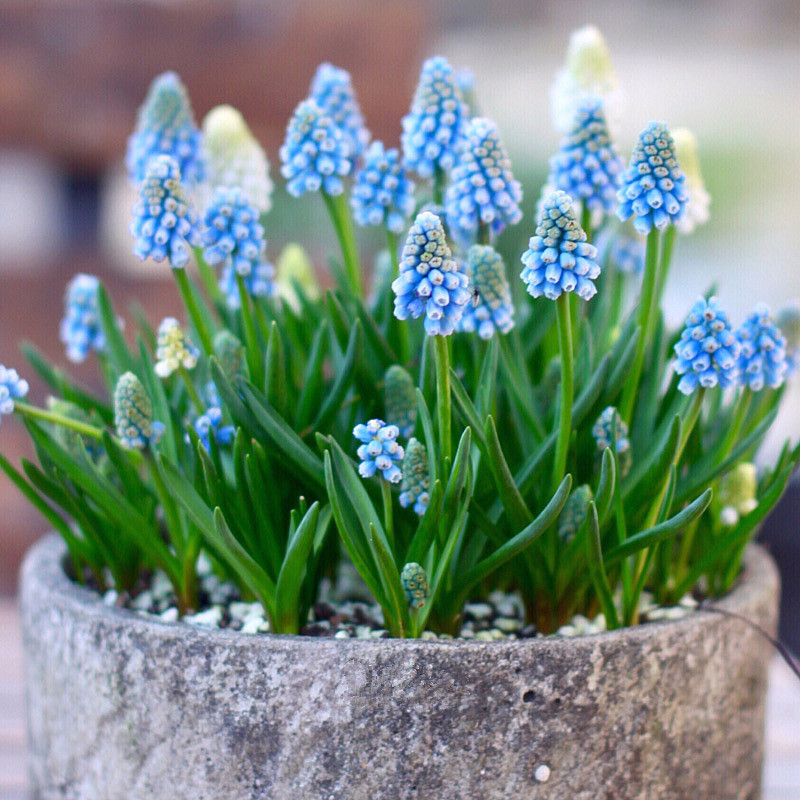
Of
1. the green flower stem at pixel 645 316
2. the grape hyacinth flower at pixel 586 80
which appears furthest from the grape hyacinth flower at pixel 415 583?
the grape hyacinth flower at pixel 586 80

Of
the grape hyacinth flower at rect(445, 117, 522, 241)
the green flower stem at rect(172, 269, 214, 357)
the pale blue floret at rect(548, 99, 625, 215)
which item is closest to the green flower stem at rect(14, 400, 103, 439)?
the green flower stem at rect(172, 269, 214, 357)

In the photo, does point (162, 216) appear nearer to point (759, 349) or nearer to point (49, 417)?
point (49, 417)

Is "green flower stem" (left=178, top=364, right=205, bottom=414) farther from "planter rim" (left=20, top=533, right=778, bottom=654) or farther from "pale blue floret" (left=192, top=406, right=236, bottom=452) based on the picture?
"planter rim" (left=20, top=533, right=778, bottom=654)

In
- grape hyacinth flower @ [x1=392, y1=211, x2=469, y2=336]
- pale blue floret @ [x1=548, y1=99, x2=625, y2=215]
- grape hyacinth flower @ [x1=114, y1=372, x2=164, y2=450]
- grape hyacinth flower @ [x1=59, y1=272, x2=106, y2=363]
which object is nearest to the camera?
grape hyacinth flower @ [x1=392, y1=211, x2=469, y2=336]

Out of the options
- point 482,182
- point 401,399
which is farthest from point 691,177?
point 401,399

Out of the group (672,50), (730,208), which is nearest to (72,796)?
(672,50)

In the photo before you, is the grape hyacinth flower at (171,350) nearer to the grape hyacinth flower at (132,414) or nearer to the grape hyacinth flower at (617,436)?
the grape hyacinth flower at (132,414)

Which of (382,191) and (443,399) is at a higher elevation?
(382,191)

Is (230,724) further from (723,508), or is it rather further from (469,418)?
(723,508)
